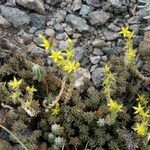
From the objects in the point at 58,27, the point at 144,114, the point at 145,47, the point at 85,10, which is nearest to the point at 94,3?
the point at 85,10

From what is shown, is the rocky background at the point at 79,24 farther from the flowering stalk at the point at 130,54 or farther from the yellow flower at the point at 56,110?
the yellow flower at the point at 56,110

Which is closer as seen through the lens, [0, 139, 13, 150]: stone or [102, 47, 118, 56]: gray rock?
[0, 139, 13, 150]: stone

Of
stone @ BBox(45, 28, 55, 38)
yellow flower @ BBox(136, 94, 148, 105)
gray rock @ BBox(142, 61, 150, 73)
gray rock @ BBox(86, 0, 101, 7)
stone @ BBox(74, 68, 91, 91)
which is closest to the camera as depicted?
yellow flower @ BBox(136, 94, 148, 105)

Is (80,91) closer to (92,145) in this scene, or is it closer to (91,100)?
(91,100)

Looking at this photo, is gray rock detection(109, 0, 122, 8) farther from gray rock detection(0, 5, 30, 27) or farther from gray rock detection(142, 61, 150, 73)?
gray rock detection(0, 5, 30, 27)

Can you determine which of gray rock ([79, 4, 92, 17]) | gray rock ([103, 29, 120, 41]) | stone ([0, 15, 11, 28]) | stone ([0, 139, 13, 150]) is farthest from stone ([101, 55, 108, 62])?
stone ([0, 139, 13, 150])

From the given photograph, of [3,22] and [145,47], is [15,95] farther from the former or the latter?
[145,47]
